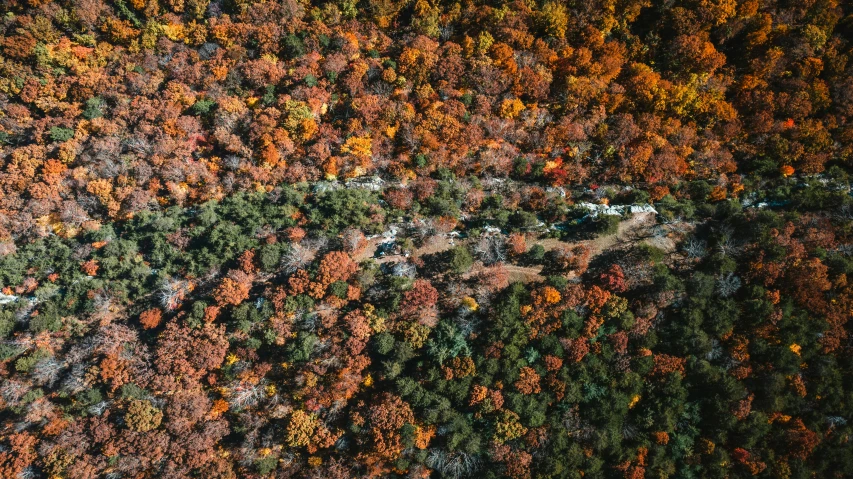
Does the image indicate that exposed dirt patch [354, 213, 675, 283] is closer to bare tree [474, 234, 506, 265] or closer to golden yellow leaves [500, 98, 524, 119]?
bare tree [474, 234, 506, 265]

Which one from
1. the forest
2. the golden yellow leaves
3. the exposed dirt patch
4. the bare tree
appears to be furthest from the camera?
the golden yellow leaves

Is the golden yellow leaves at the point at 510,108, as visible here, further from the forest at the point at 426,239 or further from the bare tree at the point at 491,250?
the bare tree at the point at 491,250

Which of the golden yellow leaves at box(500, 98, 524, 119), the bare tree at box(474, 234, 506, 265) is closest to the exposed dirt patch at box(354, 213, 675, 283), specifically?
the bare tree at box(474, 234, 506, 265)

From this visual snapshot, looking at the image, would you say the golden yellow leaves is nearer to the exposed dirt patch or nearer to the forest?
the forest

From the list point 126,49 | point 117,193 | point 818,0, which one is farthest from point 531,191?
point 126,49

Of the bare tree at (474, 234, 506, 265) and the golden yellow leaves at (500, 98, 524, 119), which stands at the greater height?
the golden yellow leaves at (500, 98, 524, 119)

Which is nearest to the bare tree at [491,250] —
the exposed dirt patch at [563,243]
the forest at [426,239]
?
the forest at [426,239]

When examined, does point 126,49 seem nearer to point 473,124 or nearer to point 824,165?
point 473,124

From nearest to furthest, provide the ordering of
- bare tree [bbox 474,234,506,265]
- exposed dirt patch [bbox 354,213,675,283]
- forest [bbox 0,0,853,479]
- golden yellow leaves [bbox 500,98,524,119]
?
forest [bbox 0,0,853,479] < bare tree [bbox 474,234,506,265] < exposed dirt patch [bbox 354,213,675,283] < golden yellow leaves [bbox 500,98,524,119]

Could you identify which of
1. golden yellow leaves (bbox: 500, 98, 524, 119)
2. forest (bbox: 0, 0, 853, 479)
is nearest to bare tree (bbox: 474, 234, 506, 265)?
forest (bbox: 0, 0, 853, 479)

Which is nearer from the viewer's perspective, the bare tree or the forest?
the forest
